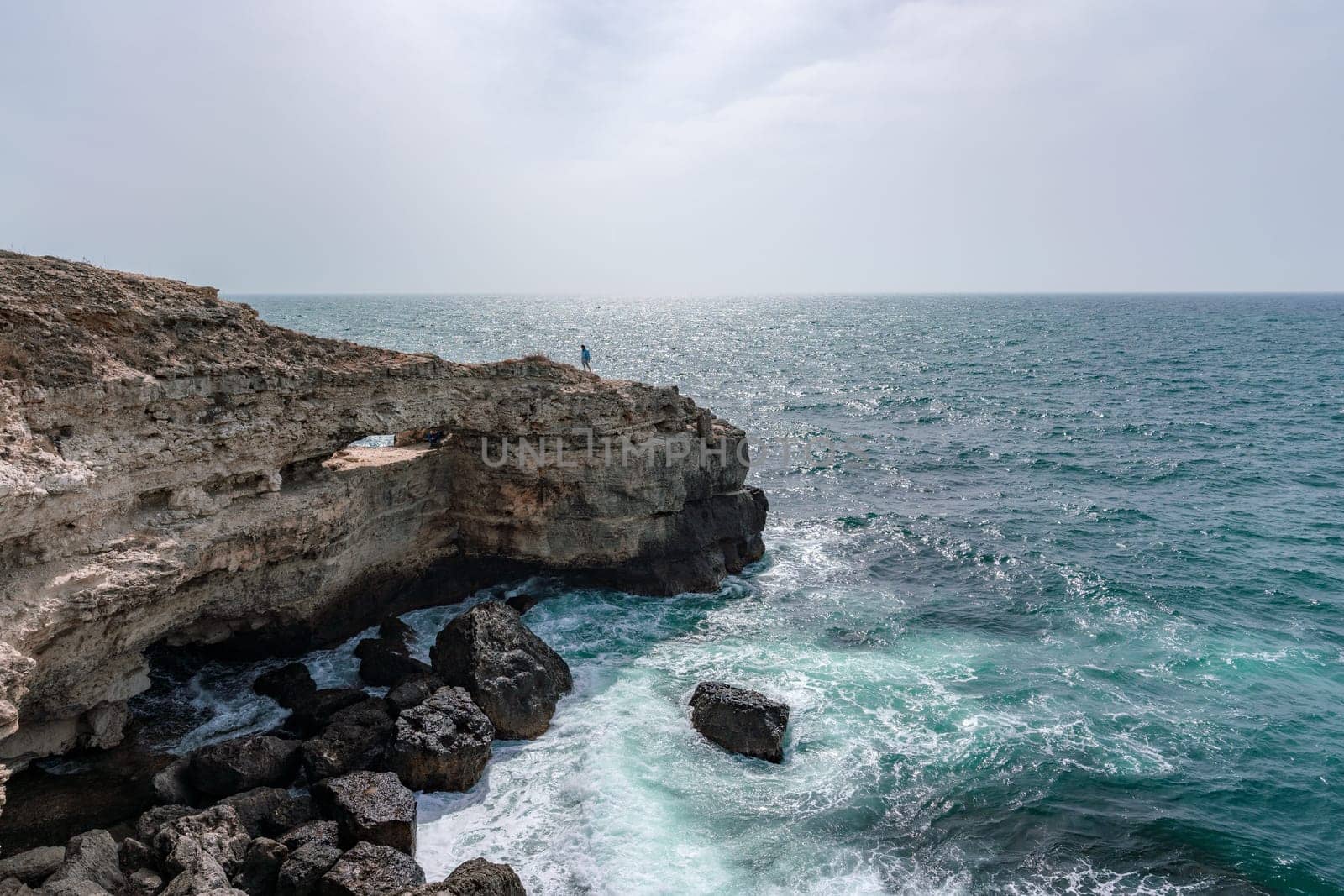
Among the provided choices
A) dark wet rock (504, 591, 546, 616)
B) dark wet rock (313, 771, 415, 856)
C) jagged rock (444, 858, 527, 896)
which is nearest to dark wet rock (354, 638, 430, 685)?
dark wet rock (504, 591, 546, 616)

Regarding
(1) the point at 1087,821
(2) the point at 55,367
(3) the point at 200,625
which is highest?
(2) the point at 55,367

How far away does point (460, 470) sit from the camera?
73.6 ft

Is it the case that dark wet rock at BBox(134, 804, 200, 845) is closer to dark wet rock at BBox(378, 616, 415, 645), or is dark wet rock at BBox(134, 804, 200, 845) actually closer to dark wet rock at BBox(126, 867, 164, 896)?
dark wet rock at BBox(126, 867, 164, 896)

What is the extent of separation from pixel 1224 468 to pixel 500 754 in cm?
4012

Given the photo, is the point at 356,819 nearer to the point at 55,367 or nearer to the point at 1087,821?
the point at 55,367

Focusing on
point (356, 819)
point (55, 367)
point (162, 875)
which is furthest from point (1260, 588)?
point (55, 367)

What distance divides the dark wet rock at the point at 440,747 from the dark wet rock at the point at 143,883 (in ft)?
13.3

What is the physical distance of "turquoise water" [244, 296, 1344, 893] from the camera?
45.2 ft

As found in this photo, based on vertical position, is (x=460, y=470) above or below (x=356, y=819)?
above

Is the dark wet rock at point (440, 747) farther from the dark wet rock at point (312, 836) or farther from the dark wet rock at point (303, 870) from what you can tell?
the dark wet rock at point (303, 870)

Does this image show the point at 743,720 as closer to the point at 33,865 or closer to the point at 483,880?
the point at 483,880

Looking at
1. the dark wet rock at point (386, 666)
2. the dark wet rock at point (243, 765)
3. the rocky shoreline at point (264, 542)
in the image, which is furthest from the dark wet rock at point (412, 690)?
the dark wet rock at point (243, 765)

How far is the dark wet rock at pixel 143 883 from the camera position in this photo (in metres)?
11.7

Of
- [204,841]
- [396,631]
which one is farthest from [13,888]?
[396,631]
